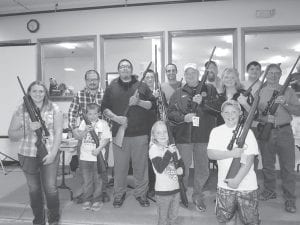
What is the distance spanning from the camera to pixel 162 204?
7.72ft

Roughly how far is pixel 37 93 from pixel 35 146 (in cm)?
48

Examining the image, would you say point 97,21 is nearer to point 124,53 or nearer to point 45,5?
point 45,5

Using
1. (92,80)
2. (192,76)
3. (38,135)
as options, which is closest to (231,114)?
(192,76)

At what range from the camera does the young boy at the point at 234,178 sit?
6.77ft

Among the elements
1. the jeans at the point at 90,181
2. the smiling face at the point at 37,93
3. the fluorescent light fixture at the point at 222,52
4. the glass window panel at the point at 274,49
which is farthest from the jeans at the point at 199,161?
the fluorescent light fixture at the point at 222,52

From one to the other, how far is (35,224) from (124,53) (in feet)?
19.6

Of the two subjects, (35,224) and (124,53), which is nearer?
(35,224)

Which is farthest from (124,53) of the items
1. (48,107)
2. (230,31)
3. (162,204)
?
(162,204)

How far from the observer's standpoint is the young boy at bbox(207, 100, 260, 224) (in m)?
2.06

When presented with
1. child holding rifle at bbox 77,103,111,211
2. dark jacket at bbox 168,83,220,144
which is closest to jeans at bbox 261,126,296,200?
dark jacket at bbox 168,83,220,144

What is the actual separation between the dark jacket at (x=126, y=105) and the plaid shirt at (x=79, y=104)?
0.18 m

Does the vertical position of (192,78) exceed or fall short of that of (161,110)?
it exceeds it

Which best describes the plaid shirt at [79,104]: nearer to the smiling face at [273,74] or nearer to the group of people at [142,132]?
the group of people at [142,132]

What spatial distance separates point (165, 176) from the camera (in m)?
2.36
